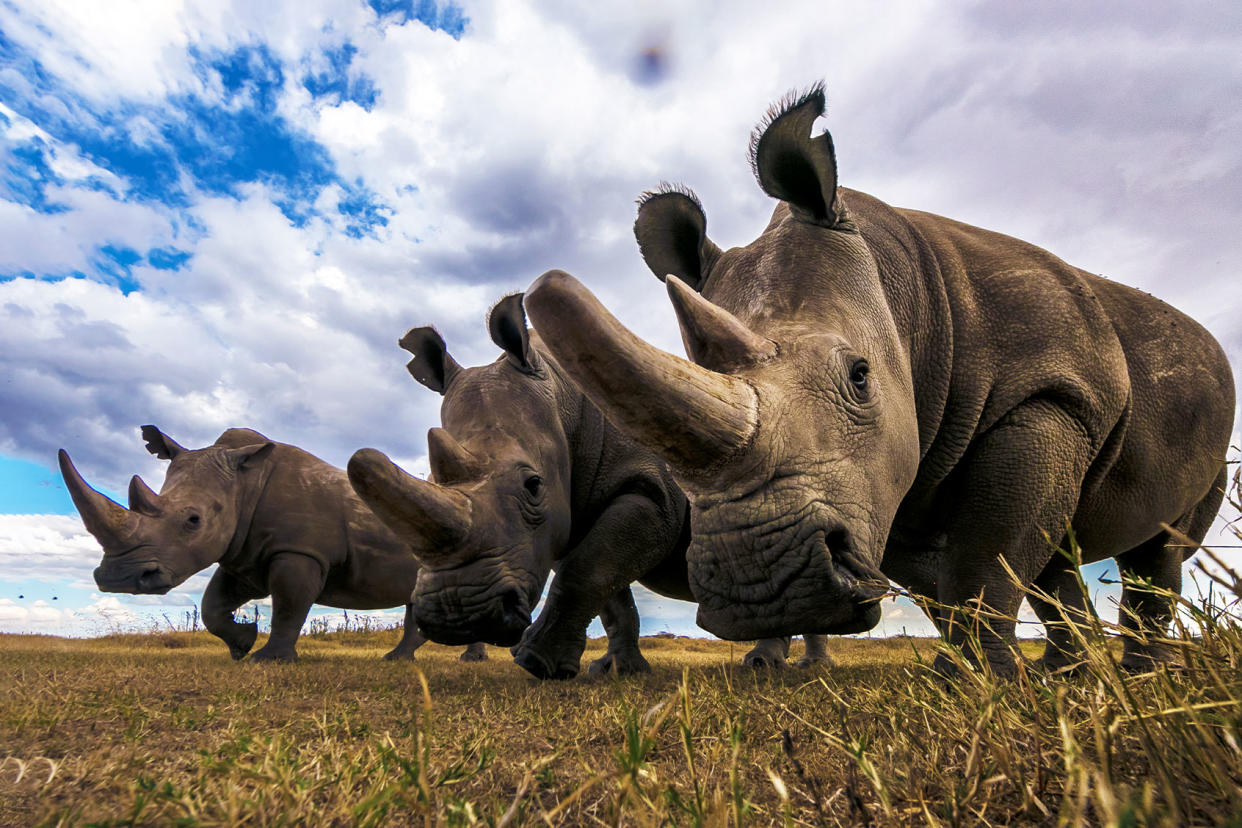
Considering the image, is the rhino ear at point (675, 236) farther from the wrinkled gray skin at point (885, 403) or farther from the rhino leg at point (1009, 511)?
the rhino leg at point (1009, 511)

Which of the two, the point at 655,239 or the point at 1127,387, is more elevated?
the point at 655,239

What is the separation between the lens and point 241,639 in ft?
22.1

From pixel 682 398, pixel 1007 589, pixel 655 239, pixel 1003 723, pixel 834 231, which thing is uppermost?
pixel 655 239

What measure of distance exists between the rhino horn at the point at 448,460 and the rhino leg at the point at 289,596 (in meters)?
3.03

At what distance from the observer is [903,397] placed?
9.66ft

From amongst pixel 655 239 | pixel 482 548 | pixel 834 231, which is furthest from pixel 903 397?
pixel 482 548

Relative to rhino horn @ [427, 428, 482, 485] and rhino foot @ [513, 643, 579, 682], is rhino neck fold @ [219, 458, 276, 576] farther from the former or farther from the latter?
rhino foot @ [513, 643, 579, 682]

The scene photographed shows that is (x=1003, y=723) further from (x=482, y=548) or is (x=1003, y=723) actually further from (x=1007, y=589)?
(x=482, y=548)

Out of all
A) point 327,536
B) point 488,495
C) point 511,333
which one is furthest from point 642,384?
point 327,536

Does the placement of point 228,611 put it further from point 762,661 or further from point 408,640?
point 762,661

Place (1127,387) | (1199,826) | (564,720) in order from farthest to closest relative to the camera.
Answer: (1127,387) < (564,720) < (1199,826)

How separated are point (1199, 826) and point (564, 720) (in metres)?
1.65

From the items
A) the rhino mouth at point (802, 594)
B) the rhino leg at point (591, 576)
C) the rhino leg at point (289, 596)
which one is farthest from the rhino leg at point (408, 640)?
the rhino mouth at point (802, 594)

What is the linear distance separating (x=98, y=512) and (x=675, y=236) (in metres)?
5.07
